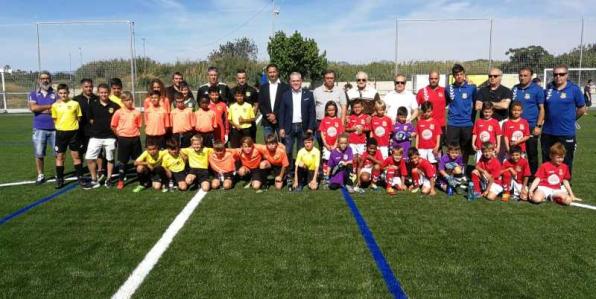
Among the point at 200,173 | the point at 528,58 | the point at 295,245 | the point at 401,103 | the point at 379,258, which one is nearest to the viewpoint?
the point at 379,258

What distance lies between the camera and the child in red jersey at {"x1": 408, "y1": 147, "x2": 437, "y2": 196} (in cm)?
634

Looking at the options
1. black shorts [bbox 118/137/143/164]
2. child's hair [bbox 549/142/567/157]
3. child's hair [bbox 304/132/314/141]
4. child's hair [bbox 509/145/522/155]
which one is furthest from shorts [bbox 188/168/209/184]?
child's hair [bbox 549/142/567/157]

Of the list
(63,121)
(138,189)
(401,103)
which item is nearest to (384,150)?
(401,103)

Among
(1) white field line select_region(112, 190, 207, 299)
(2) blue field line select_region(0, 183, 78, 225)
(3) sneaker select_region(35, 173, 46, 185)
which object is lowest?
(1) white field line select_region(112, 190, 207, 299)

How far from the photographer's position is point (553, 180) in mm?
5926

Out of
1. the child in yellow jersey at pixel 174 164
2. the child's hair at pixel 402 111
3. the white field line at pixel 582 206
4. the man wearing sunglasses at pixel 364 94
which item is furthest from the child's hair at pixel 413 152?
the child in yellow jersey at pixel 174 164

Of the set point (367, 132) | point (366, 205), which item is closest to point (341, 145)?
point (367, 132)

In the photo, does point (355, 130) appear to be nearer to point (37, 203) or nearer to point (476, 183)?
point (476, 183)

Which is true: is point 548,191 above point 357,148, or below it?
below

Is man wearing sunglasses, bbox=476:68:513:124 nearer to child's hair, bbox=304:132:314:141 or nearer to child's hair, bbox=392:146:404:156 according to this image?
child's hair, bbox=392:146:404:156

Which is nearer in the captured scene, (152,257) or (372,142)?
(152,257)

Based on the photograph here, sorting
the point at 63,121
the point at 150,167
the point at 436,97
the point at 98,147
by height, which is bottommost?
the point at 150,167

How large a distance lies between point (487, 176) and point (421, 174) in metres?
0.96

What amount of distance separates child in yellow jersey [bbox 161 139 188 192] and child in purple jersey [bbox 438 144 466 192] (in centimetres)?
417
